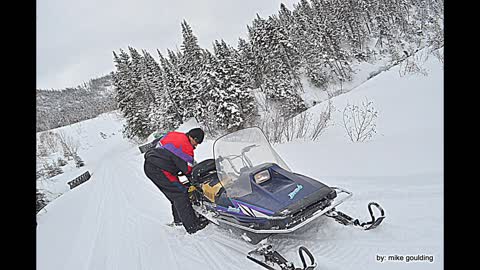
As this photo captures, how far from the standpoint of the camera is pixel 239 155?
6.07 ft

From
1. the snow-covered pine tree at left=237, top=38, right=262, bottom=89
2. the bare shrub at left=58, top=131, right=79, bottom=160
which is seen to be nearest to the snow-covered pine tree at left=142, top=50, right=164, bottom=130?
the snow-covered pine tree at left=237, top=38, right=262, bottom=89

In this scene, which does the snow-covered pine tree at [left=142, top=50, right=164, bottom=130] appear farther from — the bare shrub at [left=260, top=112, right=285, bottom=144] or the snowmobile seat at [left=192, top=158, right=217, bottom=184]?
the snowmobile seat at [left=192, top=158, right=217, bottom=184]

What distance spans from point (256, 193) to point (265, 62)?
4.70 metres

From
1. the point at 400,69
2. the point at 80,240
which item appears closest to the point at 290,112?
the point at 400,69

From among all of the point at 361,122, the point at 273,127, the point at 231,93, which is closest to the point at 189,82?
the point at 231,93

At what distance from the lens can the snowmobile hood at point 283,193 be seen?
143cm

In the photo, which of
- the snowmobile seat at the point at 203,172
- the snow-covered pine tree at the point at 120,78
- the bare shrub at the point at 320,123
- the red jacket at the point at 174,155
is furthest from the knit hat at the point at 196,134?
the bare shrub at the point at 320,123

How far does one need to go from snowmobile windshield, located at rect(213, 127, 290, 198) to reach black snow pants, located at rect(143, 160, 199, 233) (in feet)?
0.96

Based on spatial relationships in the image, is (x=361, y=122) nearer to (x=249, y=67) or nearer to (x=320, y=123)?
(x=320, y=123)

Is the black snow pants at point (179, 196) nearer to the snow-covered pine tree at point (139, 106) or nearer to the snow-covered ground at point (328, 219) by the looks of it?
the snow-covered ground at point (328, 219)
